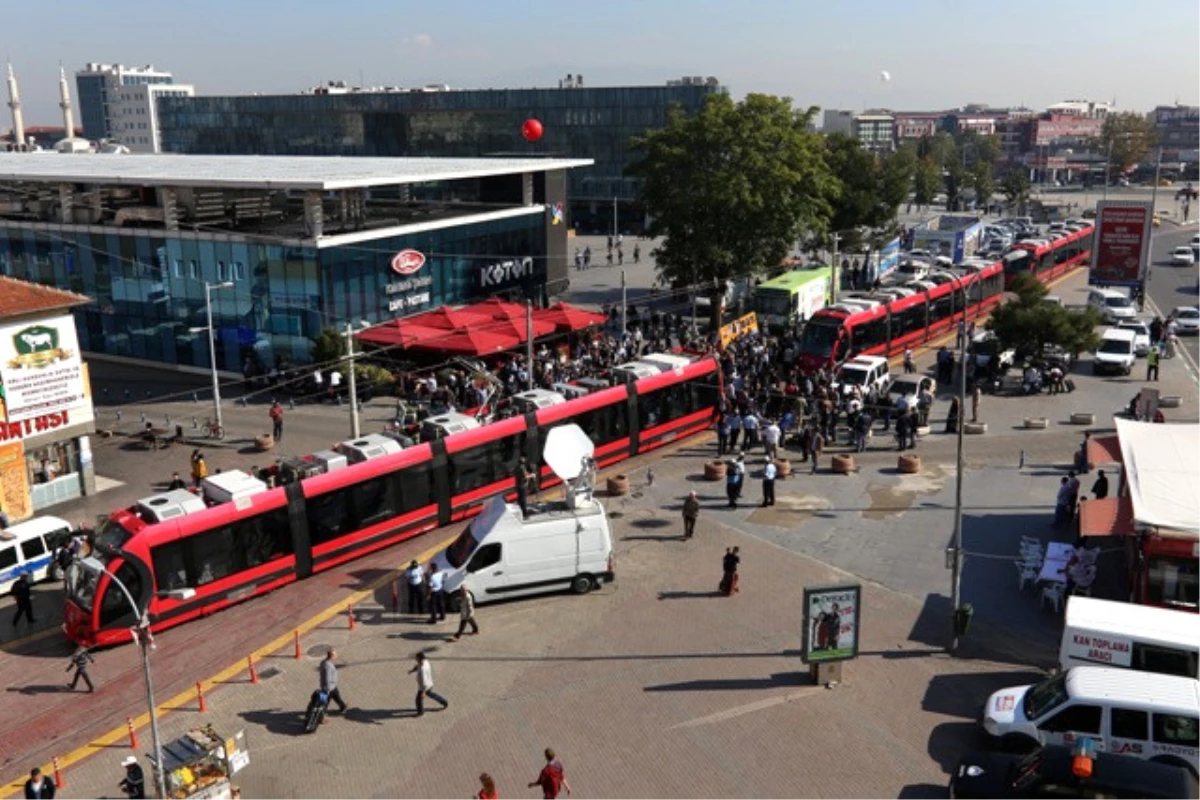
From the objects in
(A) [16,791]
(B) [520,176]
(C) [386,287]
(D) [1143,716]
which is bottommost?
(A) [16,791]

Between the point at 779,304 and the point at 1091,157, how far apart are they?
131 meters

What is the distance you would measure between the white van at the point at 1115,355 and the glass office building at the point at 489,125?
52.1 m

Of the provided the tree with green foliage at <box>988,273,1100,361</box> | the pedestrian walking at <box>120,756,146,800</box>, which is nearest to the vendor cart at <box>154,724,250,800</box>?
the pedestrian walking at <box>120,756,146,800</box>

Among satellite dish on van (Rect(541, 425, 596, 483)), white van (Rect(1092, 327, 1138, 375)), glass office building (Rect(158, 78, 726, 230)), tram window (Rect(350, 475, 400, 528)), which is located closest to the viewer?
satellite dish on van (Rect(541, 425, 596, 483))

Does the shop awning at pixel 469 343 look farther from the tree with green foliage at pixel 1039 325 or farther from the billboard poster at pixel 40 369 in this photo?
the tree with green foliage at pixel 1039 325

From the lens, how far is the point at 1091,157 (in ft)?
504

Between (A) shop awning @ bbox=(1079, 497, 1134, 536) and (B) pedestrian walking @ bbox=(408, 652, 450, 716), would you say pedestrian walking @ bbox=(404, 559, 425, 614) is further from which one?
(A) shop awning @ bbox=(1079, 497, 1134, 536)

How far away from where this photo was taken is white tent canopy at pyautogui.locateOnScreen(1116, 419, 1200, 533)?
18.8 m

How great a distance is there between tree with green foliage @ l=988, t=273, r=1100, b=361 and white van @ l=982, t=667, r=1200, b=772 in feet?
76.1

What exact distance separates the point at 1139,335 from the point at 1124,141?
11433 cm

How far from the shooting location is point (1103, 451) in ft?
82.8

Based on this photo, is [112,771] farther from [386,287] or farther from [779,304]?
[779,304]

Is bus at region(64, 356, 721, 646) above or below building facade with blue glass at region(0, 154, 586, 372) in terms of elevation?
A: below

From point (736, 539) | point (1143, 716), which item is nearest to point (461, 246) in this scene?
point (736, 539)
